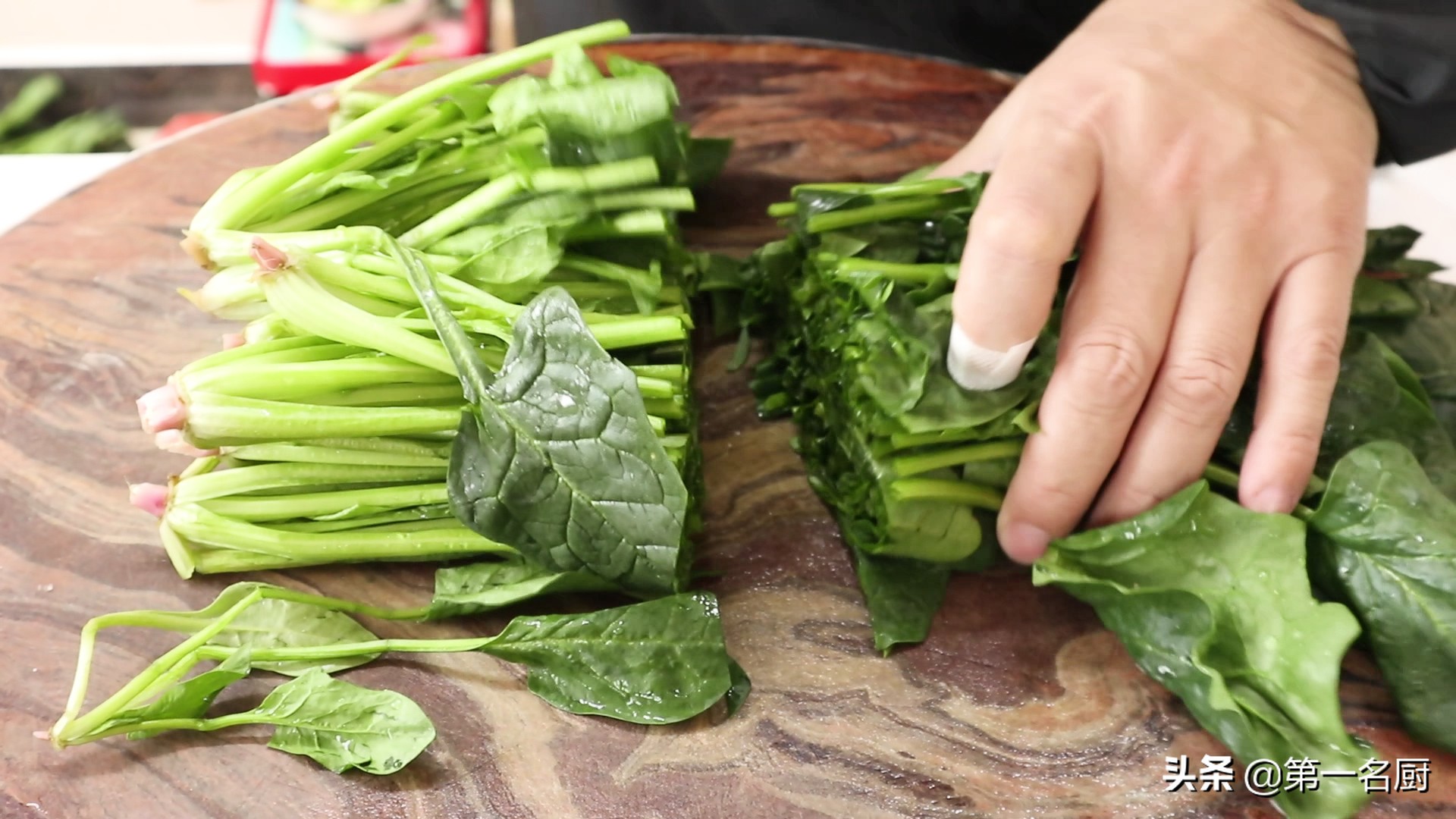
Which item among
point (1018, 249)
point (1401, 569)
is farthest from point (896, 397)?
point (1401, 569)

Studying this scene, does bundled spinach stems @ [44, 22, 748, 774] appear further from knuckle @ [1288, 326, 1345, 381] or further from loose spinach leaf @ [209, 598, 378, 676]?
knuckle @ [1288, 326, 1345, 381]

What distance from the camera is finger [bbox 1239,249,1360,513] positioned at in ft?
3.34

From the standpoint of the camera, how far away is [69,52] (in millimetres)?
2406

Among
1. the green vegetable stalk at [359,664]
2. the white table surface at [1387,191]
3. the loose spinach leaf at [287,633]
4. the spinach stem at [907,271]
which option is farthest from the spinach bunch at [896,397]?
the white table surface at [1387,191]

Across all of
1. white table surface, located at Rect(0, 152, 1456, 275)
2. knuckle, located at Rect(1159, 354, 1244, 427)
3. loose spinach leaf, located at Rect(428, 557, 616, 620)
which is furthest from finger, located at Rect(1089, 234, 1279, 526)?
white table surface, located at Rect(0, 152, 1456, 275)

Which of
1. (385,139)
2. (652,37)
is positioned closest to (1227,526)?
(385,139)

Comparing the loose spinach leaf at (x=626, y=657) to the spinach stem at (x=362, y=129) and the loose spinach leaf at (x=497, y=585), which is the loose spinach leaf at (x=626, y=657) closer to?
the loose spinach leaf at (x=497, y=585)

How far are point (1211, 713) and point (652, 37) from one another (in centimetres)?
131

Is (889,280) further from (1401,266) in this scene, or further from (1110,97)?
(1401,266)

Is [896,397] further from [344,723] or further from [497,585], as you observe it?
[344,723]

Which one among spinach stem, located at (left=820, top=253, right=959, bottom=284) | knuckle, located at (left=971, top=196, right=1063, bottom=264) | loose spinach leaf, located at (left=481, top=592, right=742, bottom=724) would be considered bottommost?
loose spinach leaf, located at (left=481, top=592, right=742, bottom=724)

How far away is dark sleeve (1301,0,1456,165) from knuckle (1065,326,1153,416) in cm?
50

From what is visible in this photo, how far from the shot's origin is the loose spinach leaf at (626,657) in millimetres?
1000

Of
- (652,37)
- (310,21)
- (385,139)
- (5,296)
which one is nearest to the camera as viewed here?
(385,139)
